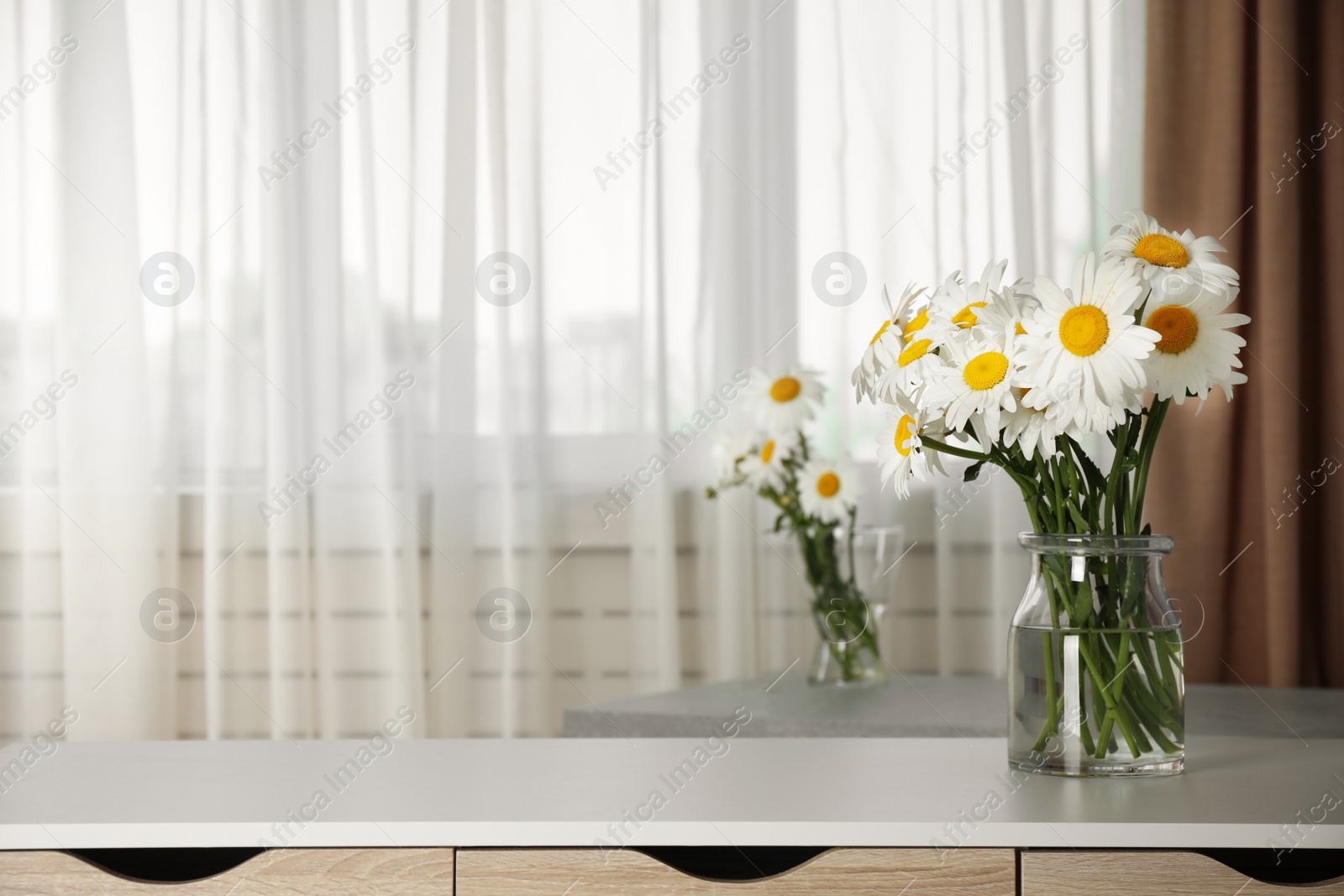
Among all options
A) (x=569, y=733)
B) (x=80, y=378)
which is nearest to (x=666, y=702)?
(x=569, y=733)

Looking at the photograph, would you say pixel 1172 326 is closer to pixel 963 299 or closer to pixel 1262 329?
pixel 963 299

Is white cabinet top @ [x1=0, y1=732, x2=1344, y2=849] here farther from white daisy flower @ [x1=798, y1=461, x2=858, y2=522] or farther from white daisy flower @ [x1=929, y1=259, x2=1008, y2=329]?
white daisy flower @ [x1=798, y1=461, x2=858, y2=522]

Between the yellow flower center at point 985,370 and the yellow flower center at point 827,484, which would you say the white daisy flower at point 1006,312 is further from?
the yellow flower center at point 827,484

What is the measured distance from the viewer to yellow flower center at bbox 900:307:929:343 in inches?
35.2

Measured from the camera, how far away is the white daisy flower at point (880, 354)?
89 cm

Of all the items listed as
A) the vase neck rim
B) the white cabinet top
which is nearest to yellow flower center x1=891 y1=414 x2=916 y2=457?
the vase neck rim

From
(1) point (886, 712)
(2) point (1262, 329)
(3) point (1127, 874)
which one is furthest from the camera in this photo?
(2) point (1262, 329)

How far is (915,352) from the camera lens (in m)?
0.87

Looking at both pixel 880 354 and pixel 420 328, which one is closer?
pixel 880 354

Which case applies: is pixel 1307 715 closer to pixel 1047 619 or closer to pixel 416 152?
pixel 1047 619

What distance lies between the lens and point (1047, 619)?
0.87 metres

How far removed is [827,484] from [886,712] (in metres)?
0.37

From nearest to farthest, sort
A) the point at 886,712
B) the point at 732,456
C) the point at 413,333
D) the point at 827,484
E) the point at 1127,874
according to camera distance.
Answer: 1. the point at 1127,874
2. the point at 886,712
3. the point at 827,484
4. the point at 732,456
5. the point at 413,333

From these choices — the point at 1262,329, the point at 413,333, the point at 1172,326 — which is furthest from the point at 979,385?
the point at 413,333
